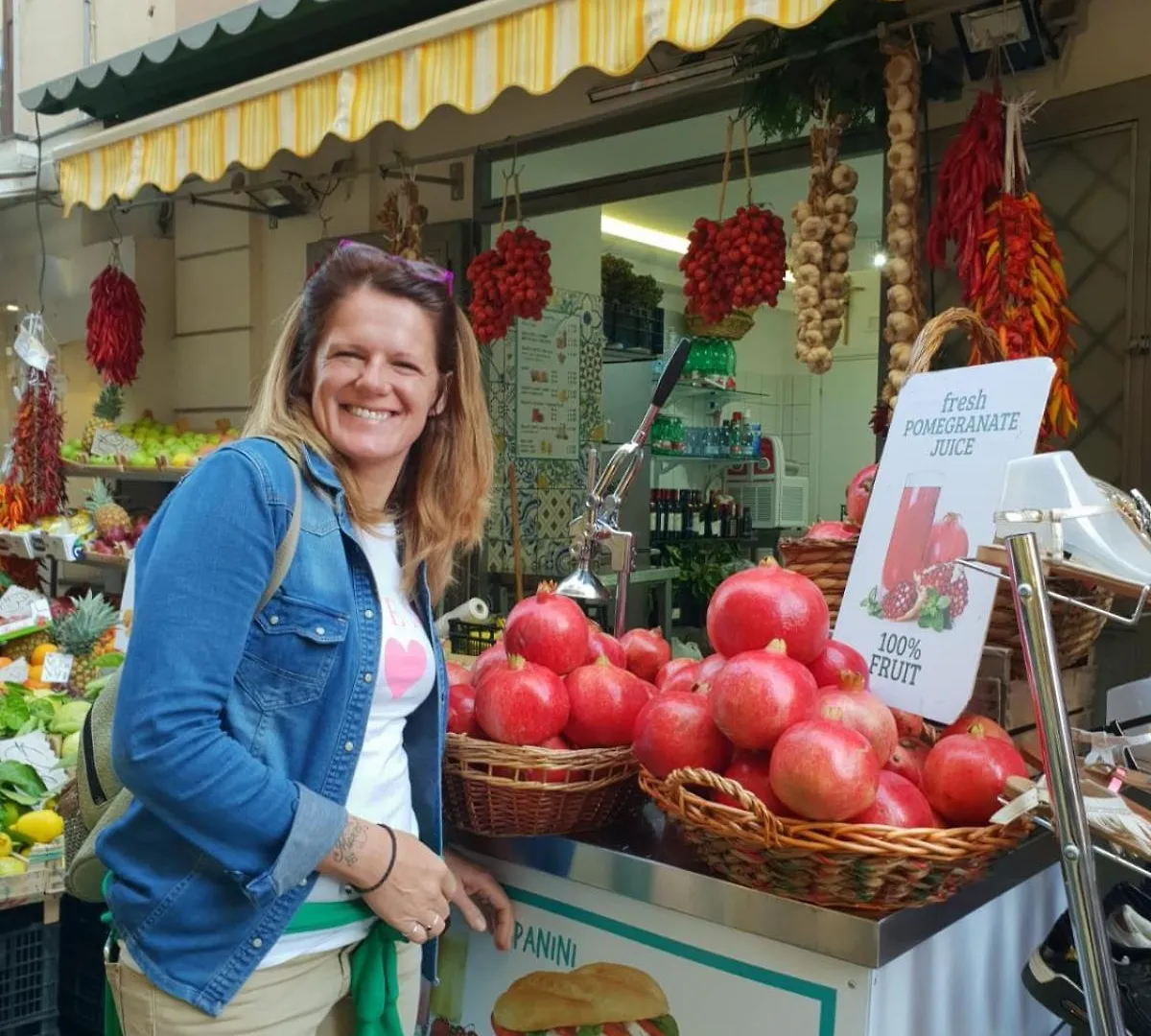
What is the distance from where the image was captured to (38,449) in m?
5.67

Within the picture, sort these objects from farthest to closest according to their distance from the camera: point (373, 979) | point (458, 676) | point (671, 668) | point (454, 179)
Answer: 1. point (454, 179)
2. point (458, 676)
3. point (671, 668)
4. point (373, 979)

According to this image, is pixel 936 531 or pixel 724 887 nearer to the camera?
pixel 724 887

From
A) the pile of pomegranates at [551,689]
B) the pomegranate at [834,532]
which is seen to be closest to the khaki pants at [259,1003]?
the pile of pomegranates at [551,689]

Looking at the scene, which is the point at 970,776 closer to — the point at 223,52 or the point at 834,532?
the point at 834,532

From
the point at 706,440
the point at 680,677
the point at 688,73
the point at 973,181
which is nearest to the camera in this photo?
the point at 680,677

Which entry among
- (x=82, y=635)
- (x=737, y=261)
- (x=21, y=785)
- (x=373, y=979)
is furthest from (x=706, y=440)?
(x=373, y=979)

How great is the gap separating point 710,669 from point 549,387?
13.1ft

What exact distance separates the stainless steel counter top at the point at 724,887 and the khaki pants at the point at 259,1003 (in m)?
0.37

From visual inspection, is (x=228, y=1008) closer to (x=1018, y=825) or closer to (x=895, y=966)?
(x=895, y=966)

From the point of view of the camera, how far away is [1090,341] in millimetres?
3170

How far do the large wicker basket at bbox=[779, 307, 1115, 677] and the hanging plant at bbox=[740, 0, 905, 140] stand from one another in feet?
3.96

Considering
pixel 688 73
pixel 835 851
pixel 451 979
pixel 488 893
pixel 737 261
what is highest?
pixel 688 73

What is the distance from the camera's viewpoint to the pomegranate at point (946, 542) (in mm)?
1807

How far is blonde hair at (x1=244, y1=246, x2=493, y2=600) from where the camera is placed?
1.58 metres
